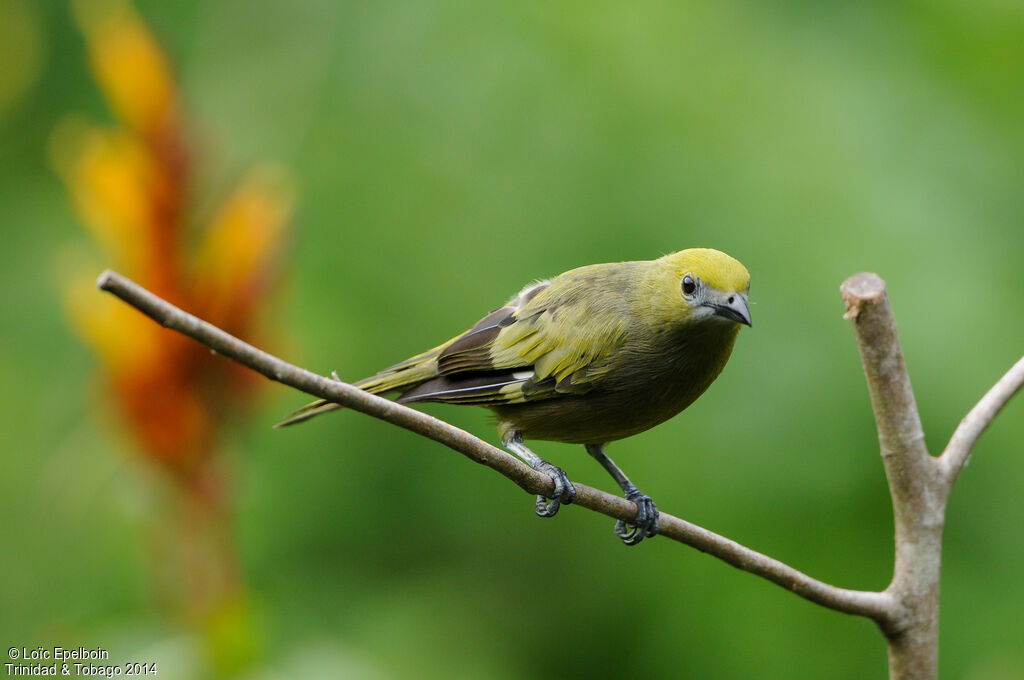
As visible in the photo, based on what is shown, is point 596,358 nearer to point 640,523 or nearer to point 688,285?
point 688,285

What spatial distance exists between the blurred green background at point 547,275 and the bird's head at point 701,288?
1.08 meters

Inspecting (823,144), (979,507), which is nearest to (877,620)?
(979,507)

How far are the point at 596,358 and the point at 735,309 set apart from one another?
59 cm

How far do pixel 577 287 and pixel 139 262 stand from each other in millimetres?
1457

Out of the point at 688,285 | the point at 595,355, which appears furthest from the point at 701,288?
the point at 595,355

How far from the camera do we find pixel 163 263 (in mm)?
3408

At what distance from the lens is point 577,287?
390cm

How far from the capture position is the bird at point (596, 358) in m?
3.40

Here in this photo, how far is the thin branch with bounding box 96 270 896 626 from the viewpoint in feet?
6.79

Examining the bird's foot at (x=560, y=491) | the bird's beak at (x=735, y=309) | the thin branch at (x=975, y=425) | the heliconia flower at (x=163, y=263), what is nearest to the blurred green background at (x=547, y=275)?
the heliconia flower at (x=163, y=263)

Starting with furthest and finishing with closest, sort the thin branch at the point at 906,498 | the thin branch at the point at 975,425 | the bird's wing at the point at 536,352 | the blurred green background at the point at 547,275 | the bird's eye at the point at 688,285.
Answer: the blurred green background at the point at 547,275
the bird's wing at the point at 536,352
the bird's eye at the point at 688,285
the thin branch at the point at 975,425
the thin branch at the point at 906,498

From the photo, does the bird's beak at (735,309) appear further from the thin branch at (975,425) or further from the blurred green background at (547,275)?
the blurred green background at (547,275)

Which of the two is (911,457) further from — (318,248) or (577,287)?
(318,248)

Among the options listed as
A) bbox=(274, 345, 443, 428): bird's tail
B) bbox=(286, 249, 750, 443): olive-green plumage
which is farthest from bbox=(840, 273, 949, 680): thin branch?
bbox=(274, 345, 443, 428): bird's tail
